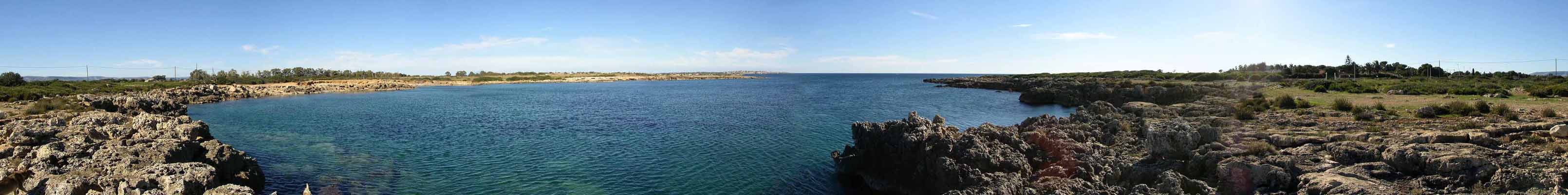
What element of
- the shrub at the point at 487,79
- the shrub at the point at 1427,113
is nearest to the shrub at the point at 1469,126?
the shrub at the point at 1427,113

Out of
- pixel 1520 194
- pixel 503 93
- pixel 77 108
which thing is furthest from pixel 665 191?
pixel 503 93

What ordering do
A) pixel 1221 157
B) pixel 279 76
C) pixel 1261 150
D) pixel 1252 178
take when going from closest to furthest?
pixel 1252 178 < pixel 1221 157 < pixel 1261 150 < pixel 279 76

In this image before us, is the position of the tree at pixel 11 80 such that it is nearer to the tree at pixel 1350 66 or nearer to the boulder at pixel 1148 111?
the boulder at pixel 1148 111

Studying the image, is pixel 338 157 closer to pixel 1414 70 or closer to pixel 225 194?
pixel 225 194

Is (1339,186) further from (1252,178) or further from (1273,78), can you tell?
(1273,78)

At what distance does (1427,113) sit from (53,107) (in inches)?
2230

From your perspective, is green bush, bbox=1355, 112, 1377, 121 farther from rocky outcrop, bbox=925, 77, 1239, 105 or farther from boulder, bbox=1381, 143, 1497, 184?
rocky outcrop, bbox=925, 77, 1239, 105

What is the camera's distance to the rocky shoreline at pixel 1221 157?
35.9 feet

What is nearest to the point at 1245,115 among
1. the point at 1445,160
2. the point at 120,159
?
the point at 1445,160

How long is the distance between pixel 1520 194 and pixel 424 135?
32.3 meters

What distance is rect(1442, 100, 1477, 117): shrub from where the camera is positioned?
19812 mm

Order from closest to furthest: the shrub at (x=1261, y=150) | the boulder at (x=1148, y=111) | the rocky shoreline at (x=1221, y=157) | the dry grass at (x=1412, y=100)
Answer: the rocky shoreline at (x=1221, y=157) < the shrub at (x=1261, y=150) < the dry grass at (x=1412, y=100) < the boulder at (x=1148, y=111)

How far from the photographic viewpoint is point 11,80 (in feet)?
204

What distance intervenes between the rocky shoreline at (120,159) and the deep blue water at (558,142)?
59.1 inches
